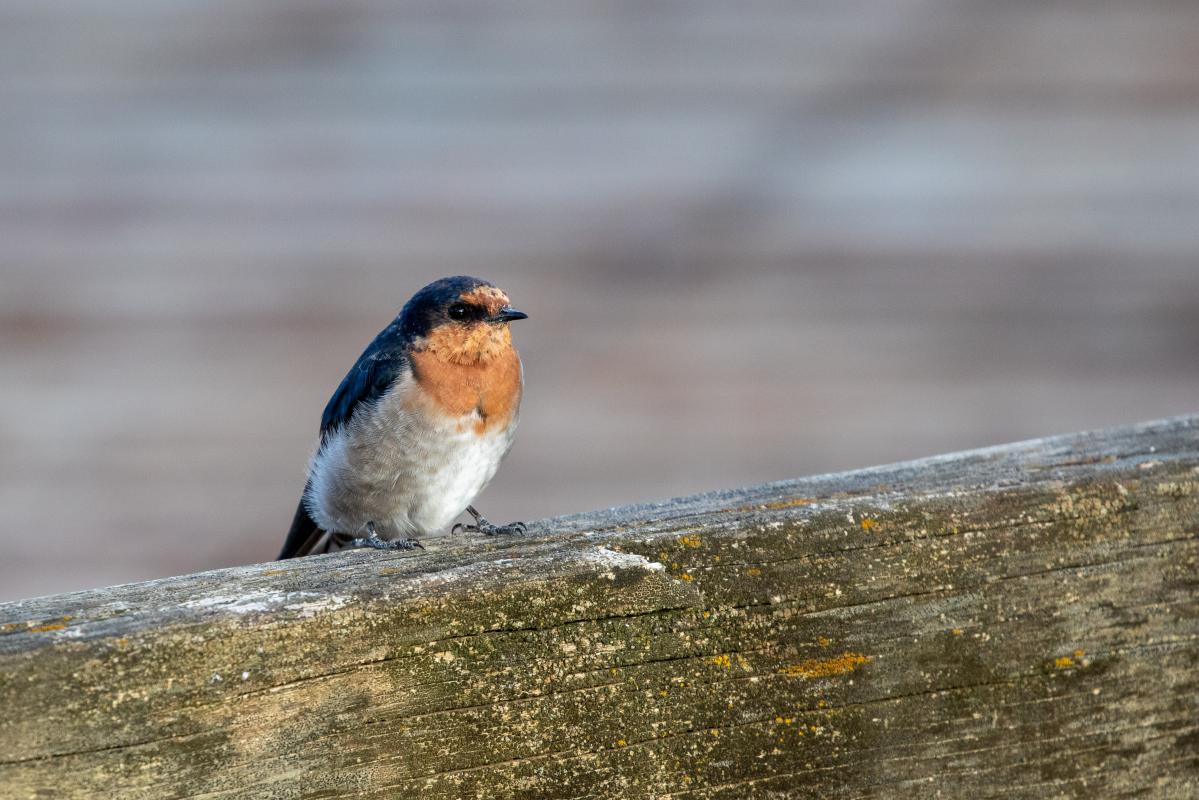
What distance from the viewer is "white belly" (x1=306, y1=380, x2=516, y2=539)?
11.1 ft

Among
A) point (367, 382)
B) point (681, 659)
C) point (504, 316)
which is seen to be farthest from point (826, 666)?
point (367, 382)

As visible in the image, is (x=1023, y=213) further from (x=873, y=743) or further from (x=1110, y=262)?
(x=873, y=743)

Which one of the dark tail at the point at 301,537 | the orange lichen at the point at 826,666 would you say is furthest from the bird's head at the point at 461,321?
the orange lichen at the point at 826,666

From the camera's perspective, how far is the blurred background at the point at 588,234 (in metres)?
5.45

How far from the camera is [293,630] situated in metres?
1.29

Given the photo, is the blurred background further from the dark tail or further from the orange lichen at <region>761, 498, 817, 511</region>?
the orange lichen at <region>761, 498, 817, 511</region>

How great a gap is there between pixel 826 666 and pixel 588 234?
4.19 m

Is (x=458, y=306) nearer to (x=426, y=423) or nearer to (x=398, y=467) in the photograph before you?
(x=426, y=423)

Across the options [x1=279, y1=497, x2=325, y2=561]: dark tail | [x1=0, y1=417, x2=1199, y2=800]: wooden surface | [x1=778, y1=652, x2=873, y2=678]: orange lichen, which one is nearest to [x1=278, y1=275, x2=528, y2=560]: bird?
[x1=279, y1=497, x2=325, y2=561]: dark tail

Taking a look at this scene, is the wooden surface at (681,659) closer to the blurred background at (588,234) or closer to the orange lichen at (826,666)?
the orange lichen at (826,666)

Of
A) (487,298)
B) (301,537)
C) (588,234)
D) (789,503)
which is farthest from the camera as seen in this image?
(588,234)

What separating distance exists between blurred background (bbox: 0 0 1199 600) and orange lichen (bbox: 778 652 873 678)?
4.02 m

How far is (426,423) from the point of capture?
134 inches

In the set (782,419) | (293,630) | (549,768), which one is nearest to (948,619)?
(549,768)
